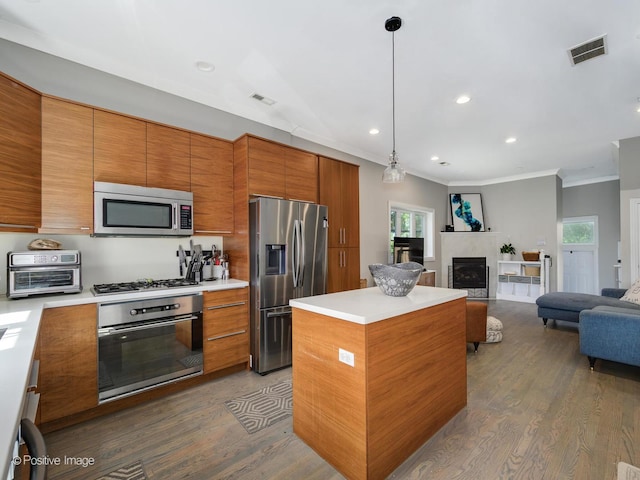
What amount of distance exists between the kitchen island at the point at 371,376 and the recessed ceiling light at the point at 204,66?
7.83 feet

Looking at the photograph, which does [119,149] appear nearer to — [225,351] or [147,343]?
[147,343]

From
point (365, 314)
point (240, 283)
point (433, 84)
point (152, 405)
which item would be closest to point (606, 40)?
point (433, 84)

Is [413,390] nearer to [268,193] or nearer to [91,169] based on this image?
[268,193]

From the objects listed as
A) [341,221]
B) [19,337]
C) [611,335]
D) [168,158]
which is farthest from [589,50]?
[19,337]

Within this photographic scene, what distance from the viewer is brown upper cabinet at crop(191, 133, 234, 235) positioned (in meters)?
3.05

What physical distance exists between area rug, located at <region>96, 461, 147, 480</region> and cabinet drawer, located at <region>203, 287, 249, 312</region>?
1248mm

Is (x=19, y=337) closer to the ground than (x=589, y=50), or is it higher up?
closer to the ground

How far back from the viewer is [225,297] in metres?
2.95

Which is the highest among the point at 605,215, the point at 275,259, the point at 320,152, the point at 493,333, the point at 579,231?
the point at 320,152

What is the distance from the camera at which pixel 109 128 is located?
2.54 metres

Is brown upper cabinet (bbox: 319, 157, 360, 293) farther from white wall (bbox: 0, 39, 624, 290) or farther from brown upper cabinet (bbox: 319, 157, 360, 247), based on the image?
white wall (bbox: 0, 39, 624, 290)

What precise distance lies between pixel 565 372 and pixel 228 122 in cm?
461

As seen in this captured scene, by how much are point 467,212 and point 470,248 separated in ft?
3.14

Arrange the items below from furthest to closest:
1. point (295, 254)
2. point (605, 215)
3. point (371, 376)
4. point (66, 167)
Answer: point (605, 215)
point (295, 254)
point (66, 167)
point (371, 376)
